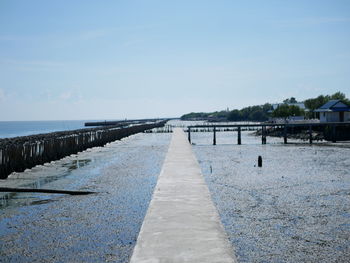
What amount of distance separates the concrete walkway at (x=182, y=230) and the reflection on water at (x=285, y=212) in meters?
0.57

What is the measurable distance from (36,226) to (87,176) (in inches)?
350

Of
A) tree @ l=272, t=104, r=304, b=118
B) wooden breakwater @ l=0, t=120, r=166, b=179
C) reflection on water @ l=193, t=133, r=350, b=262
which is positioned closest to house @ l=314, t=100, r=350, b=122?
wooden breakwater @ l=0, t=120, r=166, b=179

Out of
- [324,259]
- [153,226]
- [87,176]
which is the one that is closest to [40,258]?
[153,226]

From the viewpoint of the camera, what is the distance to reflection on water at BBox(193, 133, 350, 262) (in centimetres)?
755

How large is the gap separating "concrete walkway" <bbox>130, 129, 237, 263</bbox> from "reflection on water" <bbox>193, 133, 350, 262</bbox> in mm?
574

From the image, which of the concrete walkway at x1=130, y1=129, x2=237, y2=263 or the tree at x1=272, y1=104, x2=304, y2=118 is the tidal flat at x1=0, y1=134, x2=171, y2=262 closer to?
the concrete walkway at x1=130, y1=129, x2=237, y2=263

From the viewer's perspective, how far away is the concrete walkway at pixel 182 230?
20.9ft

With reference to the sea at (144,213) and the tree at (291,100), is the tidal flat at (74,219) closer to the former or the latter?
the sea at (144,213)

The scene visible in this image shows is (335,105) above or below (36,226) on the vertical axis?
above

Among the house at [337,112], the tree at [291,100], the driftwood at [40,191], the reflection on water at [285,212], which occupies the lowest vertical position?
the reflection on water at [285,212]

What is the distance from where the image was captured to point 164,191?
39.0 feet

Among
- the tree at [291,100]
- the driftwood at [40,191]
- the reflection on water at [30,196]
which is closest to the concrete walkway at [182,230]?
the driftwood at [40,191]

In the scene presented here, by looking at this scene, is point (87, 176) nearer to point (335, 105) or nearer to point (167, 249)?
point (167, 249)

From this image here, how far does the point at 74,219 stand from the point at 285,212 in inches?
217
